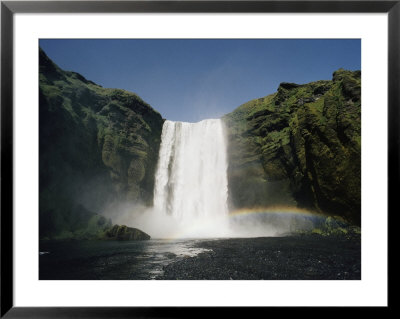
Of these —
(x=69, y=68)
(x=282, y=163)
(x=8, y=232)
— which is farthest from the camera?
(x=282, y=163)

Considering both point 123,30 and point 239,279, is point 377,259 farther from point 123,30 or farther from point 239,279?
point 123,30

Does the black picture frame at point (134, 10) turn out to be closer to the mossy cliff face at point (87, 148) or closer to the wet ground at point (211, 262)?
the mossy cliff face at point (87, 148)

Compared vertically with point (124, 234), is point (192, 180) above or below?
above

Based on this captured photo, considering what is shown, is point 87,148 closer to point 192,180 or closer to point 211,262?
point 192,180

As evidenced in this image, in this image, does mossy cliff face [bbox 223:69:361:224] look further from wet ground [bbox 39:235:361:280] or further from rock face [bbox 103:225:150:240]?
rock face [bbox 103:225:150:240]

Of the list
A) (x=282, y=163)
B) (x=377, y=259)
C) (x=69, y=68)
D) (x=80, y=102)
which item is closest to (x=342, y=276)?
(x=377, y=259)

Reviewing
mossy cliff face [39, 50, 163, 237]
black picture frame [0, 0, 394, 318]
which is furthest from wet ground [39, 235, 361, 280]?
mossy cliff face [39, 50, 163, 237]

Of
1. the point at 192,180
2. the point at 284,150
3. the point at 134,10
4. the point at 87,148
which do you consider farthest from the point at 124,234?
the point at 284,150
